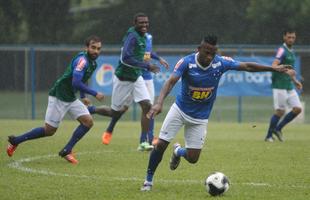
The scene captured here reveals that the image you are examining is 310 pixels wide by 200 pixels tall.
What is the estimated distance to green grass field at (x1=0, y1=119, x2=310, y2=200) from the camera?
909cm

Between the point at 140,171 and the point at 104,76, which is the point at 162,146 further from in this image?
the point at 104,76

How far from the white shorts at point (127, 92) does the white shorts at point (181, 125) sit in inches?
171

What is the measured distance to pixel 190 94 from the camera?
9477mm

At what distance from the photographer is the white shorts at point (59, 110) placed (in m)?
12.3

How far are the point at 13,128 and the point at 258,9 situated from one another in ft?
68.0

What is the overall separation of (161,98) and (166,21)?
99.5 feet

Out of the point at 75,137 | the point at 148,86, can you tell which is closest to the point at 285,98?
the point at 148,86

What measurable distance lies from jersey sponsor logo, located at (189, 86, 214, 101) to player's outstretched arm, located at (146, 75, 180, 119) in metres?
0.41

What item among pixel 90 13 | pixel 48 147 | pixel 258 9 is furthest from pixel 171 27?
pixel 48 147

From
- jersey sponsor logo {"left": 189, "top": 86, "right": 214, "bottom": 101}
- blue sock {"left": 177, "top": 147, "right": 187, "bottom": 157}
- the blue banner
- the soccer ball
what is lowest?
the blue banner

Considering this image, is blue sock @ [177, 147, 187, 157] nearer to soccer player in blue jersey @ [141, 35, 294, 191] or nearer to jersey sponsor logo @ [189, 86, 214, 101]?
soccer player in blue jersey @ [141, 35, 294, 191]

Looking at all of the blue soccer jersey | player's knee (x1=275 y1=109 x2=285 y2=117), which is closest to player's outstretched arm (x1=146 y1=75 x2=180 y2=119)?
the blue soccer jersey

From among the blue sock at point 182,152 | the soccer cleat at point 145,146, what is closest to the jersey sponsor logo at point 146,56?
the soccer cleat at point 145,146

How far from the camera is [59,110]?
12.3 metres
